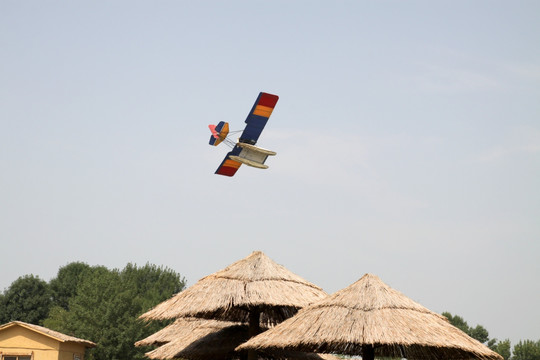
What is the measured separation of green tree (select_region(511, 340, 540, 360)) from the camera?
6147 cm

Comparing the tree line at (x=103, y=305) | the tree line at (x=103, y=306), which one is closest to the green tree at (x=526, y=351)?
the tree line at (x=103, y=305)

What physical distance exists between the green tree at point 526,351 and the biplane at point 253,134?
45927 millimetres

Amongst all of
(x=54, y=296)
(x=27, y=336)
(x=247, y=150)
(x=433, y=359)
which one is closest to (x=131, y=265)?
(x=54, y=296)

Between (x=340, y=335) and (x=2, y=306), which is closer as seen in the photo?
(x=340, y=335)

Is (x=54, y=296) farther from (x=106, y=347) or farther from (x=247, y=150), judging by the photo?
(x=247, y=150)

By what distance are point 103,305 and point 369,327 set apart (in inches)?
1404

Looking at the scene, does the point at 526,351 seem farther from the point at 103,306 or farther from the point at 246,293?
the point at 246,293

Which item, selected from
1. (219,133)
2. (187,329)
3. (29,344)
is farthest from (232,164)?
(29,344)

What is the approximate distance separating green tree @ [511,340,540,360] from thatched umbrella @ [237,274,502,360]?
52.0 m

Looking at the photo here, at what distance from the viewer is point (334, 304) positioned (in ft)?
44.9

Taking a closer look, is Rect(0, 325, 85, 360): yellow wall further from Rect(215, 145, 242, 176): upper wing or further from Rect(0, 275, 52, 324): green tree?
Rect(0, 275, 52, 324): green tree

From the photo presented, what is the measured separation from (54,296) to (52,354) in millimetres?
41567

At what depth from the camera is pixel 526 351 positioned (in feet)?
204

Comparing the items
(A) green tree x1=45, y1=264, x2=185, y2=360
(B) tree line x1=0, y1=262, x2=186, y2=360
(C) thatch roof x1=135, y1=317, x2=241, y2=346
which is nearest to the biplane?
(C) thatch roof x1=135, y1=317, x2=241, y2=346
